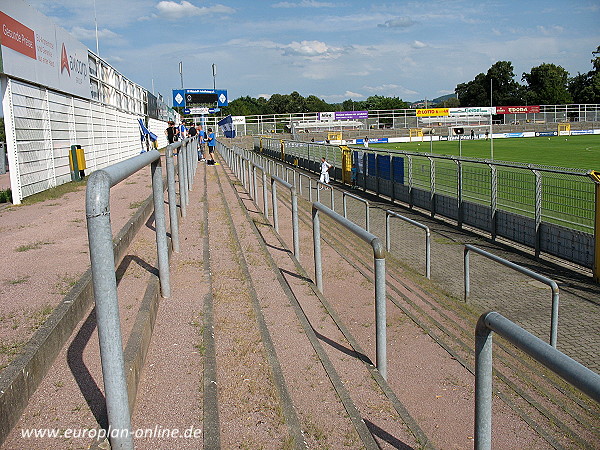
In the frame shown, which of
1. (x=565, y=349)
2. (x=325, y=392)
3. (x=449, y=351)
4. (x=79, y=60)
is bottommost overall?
(x=565, y=349)

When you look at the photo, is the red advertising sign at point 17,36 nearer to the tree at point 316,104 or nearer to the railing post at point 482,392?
the railing post at point 482,392

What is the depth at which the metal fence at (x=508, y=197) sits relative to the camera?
10.4m

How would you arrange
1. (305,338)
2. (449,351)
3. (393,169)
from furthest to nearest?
(393,169) → (449,351) → (305,338)

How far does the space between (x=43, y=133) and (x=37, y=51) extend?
1.98 meters

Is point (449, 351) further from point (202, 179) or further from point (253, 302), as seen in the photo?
point (202, 179)

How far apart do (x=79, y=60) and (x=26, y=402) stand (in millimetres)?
19136

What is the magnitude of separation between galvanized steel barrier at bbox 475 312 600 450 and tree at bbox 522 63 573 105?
389ft

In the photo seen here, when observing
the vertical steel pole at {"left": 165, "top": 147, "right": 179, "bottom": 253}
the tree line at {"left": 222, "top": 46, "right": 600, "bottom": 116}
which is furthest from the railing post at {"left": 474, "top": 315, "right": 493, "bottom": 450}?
the tree line at {"left": 222, "top": 46, "right": 600, "bottom": 116}

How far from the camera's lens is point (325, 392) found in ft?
12.1

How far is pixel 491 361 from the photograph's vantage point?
2.41 metres

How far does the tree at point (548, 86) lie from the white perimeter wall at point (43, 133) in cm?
10425

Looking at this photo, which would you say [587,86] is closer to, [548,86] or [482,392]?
[548,86]

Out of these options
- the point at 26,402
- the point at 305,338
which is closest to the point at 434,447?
the point at 305,338

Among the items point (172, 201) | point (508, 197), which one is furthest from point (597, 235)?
point (172, 201)
